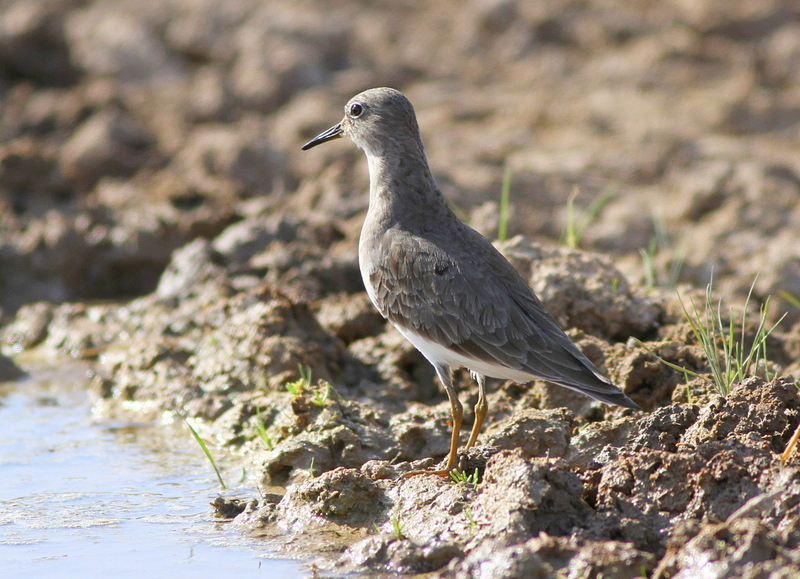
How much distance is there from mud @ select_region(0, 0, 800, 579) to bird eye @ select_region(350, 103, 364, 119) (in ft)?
4.10

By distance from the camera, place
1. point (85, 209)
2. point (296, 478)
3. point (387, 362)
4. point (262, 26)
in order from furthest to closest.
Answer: point (262, 26)
point (85, 209)
point (387, 362)
point (296, 478)

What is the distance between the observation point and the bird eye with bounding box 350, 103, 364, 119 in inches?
251

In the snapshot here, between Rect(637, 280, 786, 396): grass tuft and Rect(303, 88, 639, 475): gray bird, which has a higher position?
Rect(303, 88, 639, 475): gray bird

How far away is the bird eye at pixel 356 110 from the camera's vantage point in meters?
6.36

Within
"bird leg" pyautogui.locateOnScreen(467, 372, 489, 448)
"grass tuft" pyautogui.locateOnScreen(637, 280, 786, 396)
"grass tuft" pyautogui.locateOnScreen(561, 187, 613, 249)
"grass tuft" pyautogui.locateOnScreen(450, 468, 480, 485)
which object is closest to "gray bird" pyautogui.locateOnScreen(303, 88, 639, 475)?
"bird leg" pyautogui.locateOnScreen(467, 372, 489, 448)

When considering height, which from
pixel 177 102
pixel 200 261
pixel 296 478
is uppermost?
pixel 177 102

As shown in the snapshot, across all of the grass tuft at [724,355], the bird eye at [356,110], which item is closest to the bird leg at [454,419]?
the grass tuft at [724,355]

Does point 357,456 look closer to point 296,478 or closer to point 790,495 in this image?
point 296,478

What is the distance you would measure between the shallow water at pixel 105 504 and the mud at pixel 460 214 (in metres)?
0.22

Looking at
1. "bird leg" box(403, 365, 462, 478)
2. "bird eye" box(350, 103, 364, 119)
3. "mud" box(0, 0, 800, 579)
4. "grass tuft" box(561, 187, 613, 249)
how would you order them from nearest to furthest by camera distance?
"mud" box(0, 0, 800, 579)
"bird leg" box(403, 365, 462, 478)
"bird eye" box(350, 103, 364, 119)
"grass tuft" box(561, 187, 613, 249)

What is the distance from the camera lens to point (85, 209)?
9.76m

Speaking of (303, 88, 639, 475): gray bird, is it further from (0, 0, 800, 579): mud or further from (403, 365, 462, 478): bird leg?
(0, 0, 800, 579): mud

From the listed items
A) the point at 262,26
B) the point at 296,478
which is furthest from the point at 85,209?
the point at 296,478

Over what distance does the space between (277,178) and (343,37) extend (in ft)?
10.5
